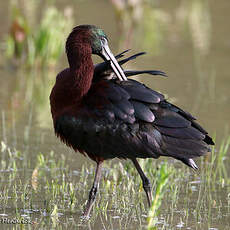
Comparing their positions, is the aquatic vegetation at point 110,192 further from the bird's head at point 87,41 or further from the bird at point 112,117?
the bird's head at point 87,41

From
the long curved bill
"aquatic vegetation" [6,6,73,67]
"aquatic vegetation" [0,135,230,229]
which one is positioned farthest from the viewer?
"aquatic vegetation" [6,6,73,67]

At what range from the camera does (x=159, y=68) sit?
38.2ft

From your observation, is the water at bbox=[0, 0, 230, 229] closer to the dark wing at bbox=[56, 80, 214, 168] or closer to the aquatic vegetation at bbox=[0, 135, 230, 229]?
the aquatic vegetation at bbox=[0, 135, 230, 229]

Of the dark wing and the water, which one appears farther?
the water

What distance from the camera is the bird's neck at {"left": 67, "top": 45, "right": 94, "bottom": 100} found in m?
6.06

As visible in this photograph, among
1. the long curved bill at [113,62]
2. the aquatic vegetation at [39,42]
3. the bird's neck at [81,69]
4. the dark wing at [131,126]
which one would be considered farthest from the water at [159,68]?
the long curved bill at [113,62]

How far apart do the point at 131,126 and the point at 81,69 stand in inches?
25.3

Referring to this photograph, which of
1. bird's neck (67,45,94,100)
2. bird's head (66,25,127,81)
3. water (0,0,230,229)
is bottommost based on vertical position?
bird's neck (67,45,94,100)

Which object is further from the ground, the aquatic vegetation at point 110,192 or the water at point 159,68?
the water at point 159,68

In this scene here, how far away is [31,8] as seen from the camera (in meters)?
15.1

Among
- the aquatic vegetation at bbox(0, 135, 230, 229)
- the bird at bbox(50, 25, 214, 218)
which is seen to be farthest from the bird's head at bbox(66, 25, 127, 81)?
the aquatic vegetation at bbox(0, 135, 230, 229)

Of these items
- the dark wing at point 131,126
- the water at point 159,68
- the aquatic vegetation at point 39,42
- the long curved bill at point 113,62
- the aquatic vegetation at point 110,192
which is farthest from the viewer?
the aquatic vegetation at point 39,42

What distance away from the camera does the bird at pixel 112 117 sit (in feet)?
19.4

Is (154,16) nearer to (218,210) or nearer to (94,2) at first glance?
(94,2)
